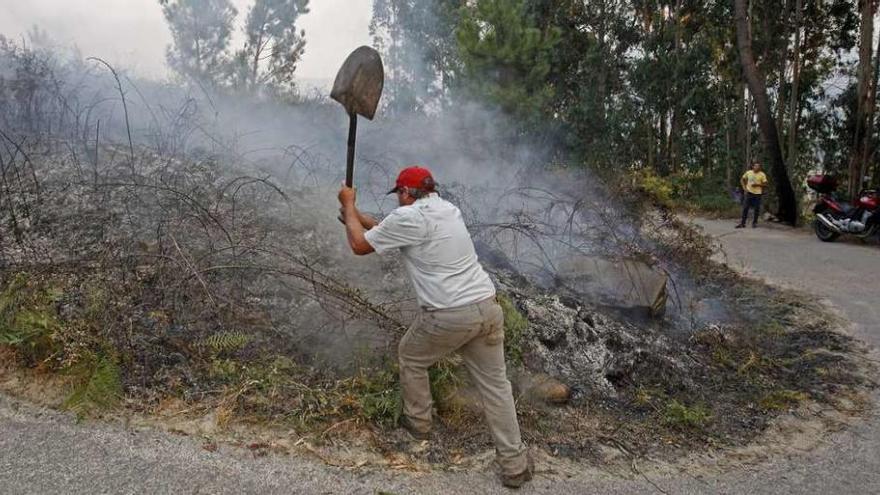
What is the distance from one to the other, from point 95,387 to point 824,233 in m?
11.4

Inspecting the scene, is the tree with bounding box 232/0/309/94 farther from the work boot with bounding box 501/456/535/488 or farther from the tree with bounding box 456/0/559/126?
the work boot with bounding box 501/456/535/488

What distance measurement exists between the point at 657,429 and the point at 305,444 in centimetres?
202

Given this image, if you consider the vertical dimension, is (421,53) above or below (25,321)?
above

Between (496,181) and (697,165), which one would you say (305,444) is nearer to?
(496,181)

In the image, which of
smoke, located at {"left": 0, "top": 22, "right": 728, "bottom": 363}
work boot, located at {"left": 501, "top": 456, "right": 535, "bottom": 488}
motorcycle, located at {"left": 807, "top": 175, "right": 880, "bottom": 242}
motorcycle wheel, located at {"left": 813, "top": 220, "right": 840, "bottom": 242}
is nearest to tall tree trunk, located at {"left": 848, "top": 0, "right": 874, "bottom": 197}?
motorcycle, located at {"left": 807, "top": 175, "right": 880, "bottom": 242}

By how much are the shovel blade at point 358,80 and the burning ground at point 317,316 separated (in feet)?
3.51

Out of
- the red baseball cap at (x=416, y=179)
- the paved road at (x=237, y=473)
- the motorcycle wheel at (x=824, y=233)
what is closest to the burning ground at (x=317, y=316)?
the paved road at (x=237, y=473)

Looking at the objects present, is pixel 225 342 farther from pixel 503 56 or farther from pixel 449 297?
pixel 503 56

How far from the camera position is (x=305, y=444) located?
3.03 meters

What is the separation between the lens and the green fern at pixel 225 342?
11.3ft

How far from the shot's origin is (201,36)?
10844 mm

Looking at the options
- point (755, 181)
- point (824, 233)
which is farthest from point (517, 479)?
point (755, 181)

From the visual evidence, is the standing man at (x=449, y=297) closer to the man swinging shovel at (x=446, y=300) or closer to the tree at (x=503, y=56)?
the man swinging shovel at (x=446, y=300)

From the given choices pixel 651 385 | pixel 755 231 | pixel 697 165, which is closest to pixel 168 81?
pixel 651 385
